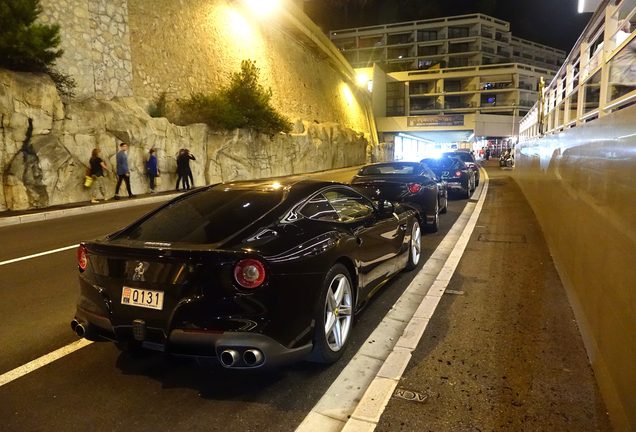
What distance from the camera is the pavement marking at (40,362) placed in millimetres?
3234

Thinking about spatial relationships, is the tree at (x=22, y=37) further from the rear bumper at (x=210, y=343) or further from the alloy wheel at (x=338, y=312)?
the alloy wheel at (x=338, y=312)

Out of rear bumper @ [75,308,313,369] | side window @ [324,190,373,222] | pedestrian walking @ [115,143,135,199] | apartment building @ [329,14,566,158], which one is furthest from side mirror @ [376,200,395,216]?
apartment building @ [329,14,566,158]

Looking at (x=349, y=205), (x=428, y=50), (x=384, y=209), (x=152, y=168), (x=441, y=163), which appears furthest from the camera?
(x=428, y=50)

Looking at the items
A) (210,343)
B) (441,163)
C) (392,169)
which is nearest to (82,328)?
(210,343)

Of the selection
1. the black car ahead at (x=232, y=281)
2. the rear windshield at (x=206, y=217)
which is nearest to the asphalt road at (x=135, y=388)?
the black car ahead at (x=232, y=281)

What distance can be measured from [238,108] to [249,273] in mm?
21656

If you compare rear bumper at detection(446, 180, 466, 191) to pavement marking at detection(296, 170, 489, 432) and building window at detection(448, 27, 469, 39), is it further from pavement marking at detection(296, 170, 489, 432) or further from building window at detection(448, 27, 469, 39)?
building window at detection(448, 27, 469, 39)

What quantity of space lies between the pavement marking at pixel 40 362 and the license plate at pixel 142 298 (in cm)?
105

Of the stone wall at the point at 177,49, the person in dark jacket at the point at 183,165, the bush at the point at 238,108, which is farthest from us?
the bush at the point at 238,108

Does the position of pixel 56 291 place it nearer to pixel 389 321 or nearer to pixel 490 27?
pixel 389 321

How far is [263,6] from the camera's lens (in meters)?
30.7

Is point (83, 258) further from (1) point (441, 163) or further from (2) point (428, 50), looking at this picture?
(2) point (428, 50)

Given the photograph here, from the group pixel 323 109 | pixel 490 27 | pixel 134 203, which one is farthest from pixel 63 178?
pixel 490 27

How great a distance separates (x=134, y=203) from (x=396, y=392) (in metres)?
14.0
